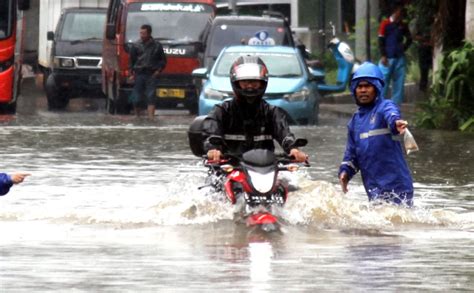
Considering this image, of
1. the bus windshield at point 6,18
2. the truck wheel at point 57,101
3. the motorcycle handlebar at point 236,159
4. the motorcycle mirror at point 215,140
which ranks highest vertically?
the motorcycle mirror at point 215,140

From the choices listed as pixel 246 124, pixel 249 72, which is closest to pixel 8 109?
pixel 246 124

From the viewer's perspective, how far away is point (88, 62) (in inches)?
1489

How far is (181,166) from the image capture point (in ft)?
64.8

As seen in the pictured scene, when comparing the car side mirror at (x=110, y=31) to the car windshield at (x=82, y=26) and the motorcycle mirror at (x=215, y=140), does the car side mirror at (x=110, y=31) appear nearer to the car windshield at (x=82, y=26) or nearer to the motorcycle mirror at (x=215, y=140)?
the car windshield at (x=82, y=26)

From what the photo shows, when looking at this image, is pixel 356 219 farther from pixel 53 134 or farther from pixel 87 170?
pixel 53 134

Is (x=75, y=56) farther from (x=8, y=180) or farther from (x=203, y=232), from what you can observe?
(x=8, y=180)

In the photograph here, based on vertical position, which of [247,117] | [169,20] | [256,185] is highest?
[247,117]

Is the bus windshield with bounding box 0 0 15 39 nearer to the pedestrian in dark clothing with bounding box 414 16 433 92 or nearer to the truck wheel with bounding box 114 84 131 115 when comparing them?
the truck wheel with bounding box 114 84 131 115

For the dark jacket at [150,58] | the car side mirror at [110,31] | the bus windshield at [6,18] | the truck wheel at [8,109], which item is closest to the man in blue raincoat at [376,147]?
the dark jacket at [150,58]

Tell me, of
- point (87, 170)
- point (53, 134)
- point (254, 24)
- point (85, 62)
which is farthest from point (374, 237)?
point (85, 62)

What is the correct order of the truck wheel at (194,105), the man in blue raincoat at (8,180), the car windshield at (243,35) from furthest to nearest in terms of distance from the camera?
the truck wheel at (194,105), the car windshield at (243,35), the man in blue raincoat at (8,180)

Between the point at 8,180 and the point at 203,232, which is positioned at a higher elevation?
the point at 8,180

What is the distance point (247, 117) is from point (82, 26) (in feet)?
83.5

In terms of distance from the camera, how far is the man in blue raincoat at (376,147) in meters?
13.6
